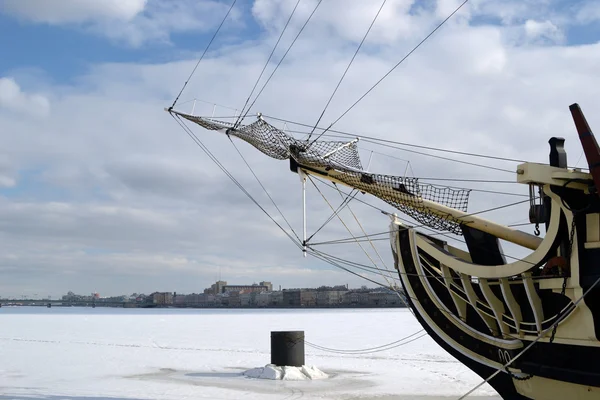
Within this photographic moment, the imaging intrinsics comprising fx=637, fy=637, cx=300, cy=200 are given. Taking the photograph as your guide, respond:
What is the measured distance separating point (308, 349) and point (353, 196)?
9.86 metres

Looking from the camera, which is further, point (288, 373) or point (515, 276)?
point (288, 373)

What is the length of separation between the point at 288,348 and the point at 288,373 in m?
0.49

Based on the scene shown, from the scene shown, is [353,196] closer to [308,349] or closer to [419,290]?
[419,290]

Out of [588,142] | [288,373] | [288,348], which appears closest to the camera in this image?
[588,142]

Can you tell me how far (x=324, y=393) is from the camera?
10.6 metres

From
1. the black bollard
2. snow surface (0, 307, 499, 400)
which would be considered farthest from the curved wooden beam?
the black bollard

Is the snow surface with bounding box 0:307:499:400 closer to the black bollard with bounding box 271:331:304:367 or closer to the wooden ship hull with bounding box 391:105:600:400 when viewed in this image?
the black bollard with bounding box 271:331:304:367

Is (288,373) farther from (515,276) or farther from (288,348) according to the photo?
(515,276)

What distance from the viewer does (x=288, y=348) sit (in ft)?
40.8

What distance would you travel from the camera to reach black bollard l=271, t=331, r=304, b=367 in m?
12.2

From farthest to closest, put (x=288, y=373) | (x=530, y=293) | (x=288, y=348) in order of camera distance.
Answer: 1. (x=288, y=348)
2. (x=288, y=373)
3. (x=530, y=293)

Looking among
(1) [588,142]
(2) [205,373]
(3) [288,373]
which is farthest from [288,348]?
(1) [588,142]

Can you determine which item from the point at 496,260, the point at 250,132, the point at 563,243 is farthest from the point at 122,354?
the point at 563,243

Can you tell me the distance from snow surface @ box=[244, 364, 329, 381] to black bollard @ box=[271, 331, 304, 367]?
0.15m
